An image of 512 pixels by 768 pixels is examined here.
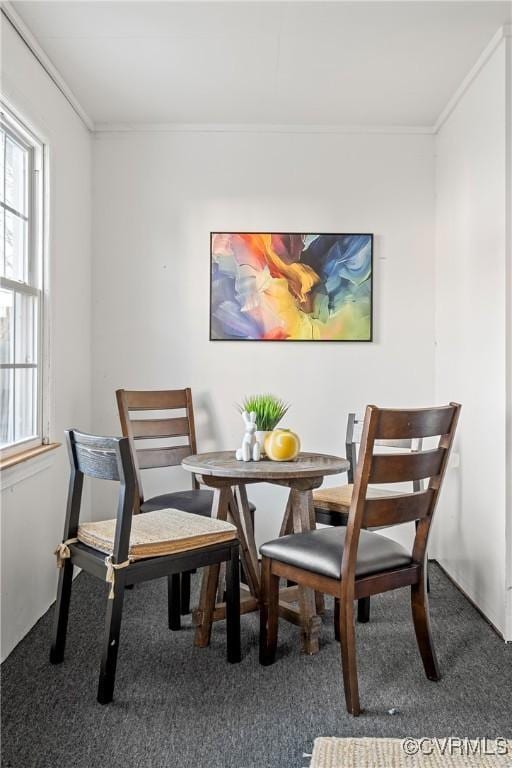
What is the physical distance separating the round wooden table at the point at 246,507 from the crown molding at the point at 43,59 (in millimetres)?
1889

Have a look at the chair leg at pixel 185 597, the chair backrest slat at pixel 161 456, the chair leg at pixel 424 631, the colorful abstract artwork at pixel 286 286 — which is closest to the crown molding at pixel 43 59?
the colorful abstract artwork at pixel 286 286

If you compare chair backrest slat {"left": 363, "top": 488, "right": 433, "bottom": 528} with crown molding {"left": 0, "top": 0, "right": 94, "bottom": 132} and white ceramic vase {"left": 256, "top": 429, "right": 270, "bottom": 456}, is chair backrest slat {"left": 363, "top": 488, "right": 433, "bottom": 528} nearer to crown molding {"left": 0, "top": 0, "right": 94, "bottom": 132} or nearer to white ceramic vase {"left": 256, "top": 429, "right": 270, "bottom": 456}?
white ceramic vase {"left": 256, "top": 429, "right": 270, "bottom": 456}

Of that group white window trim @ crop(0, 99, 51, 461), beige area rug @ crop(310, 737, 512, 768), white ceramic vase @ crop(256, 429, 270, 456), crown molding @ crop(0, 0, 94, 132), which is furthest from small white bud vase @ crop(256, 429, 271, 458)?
crown molding @ crop(0, 0, 94, 132)

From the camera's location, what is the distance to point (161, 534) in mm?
2170

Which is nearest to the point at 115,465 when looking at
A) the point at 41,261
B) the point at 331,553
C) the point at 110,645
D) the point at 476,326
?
the point at 110,645

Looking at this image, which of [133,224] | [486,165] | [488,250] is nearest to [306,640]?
[488,250]

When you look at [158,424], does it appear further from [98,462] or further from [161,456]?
[98,462]

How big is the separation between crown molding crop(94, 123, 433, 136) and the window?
923mm

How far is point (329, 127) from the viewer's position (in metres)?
3.66

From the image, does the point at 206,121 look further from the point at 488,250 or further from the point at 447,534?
the point at 447,534

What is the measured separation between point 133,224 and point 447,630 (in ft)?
8.93

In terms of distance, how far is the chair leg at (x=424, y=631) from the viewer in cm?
215

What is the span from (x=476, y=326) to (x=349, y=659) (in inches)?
68.6

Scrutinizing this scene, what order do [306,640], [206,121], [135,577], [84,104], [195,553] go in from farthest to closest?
[206,121], [84,104], [306,640], [195,553], [135,577]
